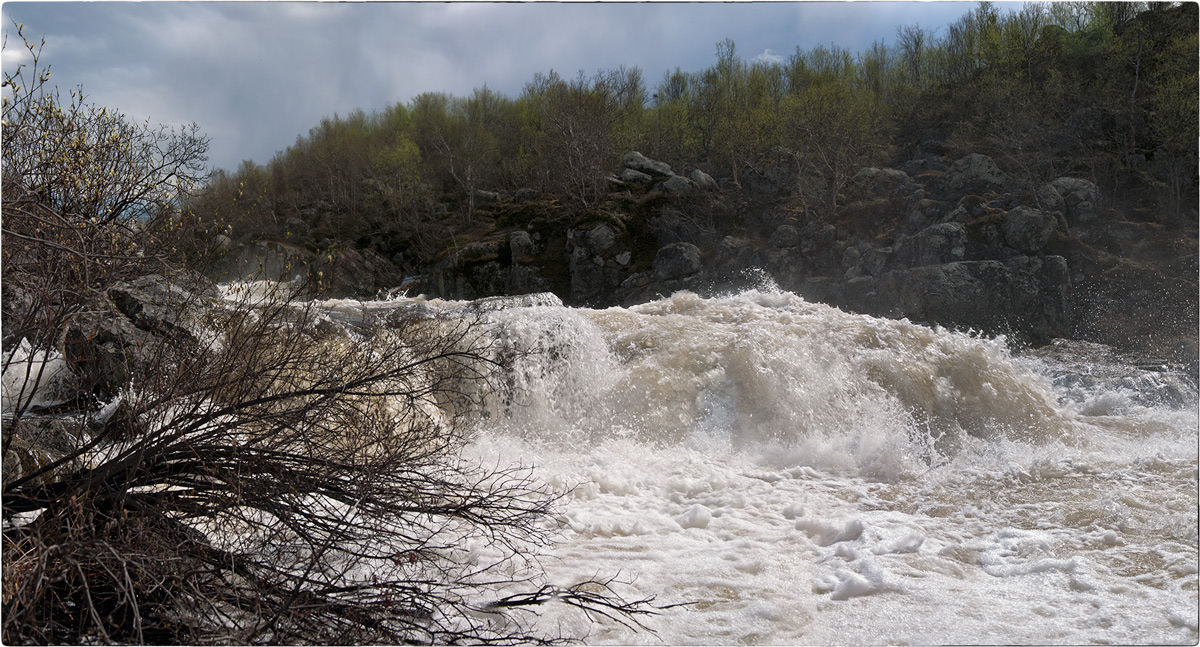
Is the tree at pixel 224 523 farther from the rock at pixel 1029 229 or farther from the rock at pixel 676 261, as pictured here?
the rock at pixel 676 261

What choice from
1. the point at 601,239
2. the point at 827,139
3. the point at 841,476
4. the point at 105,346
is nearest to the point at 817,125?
the point at 827,139

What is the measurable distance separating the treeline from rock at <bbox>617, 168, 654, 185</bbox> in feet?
3.01

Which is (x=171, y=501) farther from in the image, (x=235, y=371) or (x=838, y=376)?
(x=838, y=376)

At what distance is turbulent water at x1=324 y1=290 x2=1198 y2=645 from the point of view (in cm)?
415

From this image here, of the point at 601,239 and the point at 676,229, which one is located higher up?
the point at 676,229

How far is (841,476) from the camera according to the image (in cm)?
695

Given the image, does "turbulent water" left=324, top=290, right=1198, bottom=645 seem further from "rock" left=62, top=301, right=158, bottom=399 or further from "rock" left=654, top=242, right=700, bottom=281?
"rock" left=654, top=242, right=700, bottom=281

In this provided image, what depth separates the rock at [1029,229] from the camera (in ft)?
53.8

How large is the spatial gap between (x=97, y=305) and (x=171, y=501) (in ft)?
4.35

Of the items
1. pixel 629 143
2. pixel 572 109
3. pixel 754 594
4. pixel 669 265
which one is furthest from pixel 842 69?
pixel 754 594

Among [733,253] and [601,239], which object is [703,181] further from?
[733,253]

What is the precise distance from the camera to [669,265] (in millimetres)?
21750

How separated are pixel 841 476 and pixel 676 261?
596 inches

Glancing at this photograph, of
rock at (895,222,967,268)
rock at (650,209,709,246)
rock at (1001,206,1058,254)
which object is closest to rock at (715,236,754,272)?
rock at (650,209,709,246)
